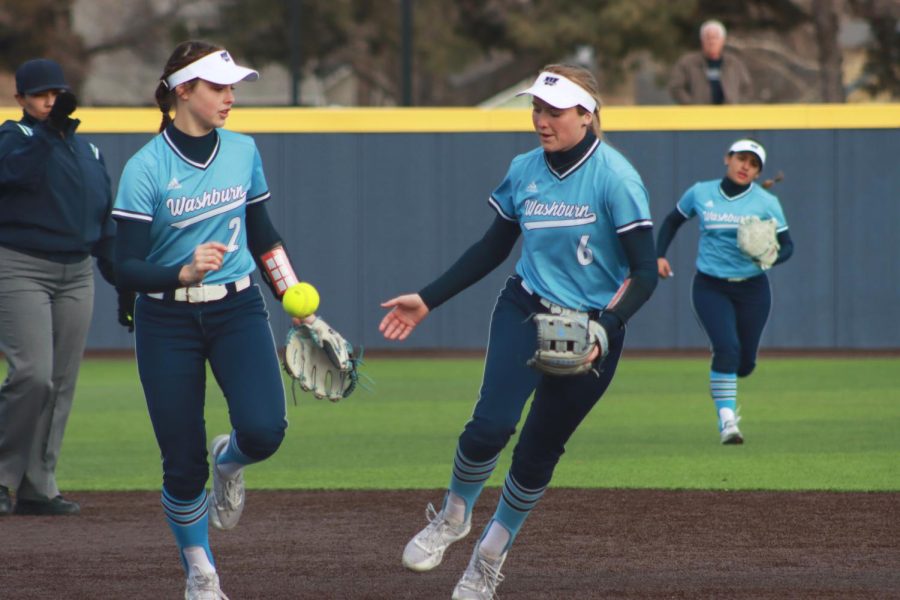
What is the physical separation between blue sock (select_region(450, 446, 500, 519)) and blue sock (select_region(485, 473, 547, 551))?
0.11m

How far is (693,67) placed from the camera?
18.4 m

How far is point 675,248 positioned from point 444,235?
2.81m

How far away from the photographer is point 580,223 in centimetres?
590

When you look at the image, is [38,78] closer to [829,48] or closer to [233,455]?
[233,455]

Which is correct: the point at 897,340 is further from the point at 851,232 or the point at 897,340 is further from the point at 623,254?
the point at 623,254

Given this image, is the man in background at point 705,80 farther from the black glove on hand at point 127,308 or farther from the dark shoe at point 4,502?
the black glove on hand at point 127,308

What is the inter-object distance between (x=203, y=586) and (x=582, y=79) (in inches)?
95.3

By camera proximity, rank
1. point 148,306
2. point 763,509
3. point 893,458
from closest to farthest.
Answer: point 148,306, point 763,509, point 893,458

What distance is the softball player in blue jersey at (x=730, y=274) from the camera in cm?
1092

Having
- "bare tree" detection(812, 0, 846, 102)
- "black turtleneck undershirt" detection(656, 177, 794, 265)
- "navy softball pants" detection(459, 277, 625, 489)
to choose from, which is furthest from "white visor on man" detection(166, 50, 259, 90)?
"bare tree" detection(812, 0, 846, 102)

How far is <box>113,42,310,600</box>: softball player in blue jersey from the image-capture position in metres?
5.77

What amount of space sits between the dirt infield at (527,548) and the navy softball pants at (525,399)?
1.99 ft

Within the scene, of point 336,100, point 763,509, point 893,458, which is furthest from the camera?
point 336,100

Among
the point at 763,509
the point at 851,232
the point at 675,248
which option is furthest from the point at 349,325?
the point at 763,509
